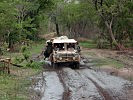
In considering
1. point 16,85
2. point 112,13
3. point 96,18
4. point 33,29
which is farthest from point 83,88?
point 33,29

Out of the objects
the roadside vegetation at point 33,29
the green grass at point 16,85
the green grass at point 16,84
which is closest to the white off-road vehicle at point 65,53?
the roadside vegetation at point 33,29

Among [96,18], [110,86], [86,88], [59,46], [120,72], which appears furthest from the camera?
[96,18]

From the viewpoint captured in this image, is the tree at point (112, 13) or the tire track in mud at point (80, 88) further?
the tree at point (112, 13)

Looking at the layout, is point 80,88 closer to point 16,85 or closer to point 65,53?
point 16,85

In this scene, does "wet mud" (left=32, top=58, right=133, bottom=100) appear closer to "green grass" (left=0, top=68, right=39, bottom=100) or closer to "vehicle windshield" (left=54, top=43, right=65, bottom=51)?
"green grass" (left=0, top=68, right=39, bottom=100)

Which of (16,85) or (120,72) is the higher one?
(16,85)

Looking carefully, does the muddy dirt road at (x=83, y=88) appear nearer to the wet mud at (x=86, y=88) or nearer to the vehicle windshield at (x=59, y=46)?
the wet mud at (x=86, y=88)

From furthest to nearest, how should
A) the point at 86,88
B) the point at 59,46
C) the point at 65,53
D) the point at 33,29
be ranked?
the point at 33,29
the point at 59,46
the point at 65,53
the point at 86,88

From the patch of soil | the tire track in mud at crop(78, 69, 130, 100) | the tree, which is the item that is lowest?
the patch of soil

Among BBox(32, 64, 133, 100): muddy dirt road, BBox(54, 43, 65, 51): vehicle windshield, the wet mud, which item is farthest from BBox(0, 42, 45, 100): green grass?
BBox(54, 43, 65, 51): vehicle windshield

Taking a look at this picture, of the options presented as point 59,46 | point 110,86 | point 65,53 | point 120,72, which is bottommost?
point 120,72

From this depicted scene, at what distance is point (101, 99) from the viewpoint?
49.8 feet

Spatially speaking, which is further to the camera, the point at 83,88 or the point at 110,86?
the point at 110,86

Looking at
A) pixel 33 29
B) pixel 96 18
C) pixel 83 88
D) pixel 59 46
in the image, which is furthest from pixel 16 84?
pixel 33 29
